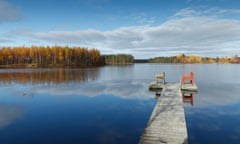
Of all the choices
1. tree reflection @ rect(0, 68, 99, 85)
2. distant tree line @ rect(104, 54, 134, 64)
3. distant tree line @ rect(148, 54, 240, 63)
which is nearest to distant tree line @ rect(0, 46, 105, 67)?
tree reflection @ rect(0, 68, 99, 85)

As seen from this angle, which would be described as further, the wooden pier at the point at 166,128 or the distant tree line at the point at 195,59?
the distant tree line at the point at 195,59

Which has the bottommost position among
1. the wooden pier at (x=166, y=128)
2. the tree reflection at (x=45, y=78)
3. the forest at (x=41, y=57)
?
the wooden pier at (x=166, y=128)

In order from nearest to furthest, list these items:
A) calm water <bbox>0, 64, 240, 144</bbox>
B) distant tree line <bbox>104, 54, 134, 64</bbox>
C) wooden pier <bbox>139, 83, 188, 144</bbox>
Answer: wooden pier <bbox>139, 83, 188, 144</bbox> → calm water <bbox>0, 64, 240, 144</bbox> → distant tree line <bbox>104, 54, 134, 64</bbox>

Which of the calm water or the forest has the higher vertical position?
the forest

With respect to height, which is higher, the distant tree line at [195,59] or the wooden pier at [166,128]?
the distant tree line at [195,59]

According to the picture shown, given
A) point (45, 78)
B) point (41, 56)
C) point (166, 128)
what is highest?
point (41, 56)

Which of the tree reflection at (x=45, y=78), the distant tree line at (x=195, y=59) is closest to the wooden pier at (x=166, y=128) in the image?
the tree reflection at (x=45, y=78)

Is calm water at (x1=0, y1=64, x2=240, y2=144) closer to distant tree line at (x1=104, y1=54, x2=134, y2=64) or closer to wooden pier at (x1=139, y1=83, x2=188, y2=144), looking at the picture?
wooden pier at (x1=139, y1=83, x2=188, y2=144)

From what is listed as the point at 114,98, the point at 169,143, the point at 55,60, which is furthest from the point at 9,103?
the point at 55,60

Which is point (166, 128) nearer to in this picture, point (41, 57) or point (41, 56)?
point (41, 56)

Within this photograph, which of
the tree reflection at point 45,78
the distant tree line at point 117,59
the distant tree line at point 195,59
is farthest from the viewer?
the distant tree line at point 195,59

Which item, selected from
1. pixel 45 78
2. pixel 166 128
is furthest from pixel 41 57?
pixel 166 128

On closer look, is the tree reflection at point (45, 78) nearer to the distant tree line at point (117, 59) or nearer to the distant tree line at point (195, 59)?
the distant tree line at point (117, 59)

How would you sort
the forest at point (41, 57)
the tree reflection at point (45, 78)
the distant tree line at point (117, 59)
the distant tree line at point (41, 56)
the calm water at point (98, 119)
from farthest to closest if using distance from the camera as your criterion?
the distant tree line at point (117, 59), the distant tree line at point (41, 56), the forest at point (41, 57), the tree reflection at point (45, 78), the calm water at point (98, 119)
